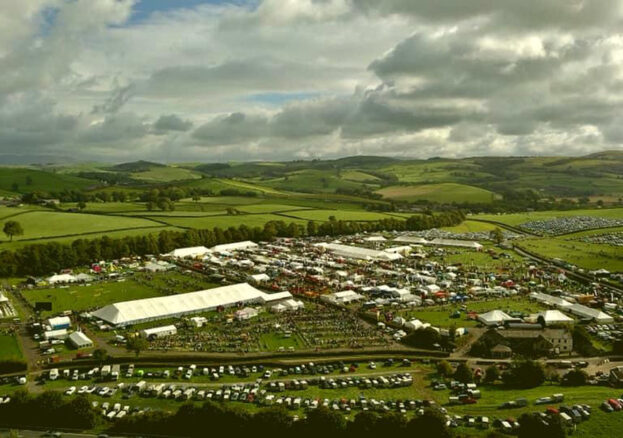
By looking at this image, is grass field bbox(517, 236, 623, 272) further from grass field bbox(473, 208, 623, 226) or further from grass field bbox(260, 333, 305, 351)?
grass field bbox(260, 333, 305, 351)

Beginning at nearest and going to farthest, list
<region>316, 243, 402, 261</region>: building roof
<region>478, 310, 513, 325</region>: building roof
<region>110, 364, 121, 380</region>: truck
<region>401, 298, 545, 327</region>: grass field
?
<region>110, 364, 121, 380</region>: truck
<region>478, 310, 513, 325</region>: building roof
<region>401, 298, 545, 327</region>: grass field
<region>316, 243, 402, 261</region>: building roof

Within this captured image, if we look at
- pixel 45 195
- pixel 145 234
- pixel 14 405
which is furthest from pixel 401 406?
pixel 45 195

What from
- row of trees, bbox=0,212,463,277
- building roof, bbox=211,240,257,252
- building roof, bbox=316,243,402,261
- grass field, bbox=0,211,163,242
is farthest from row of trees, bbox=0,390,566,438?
grass field, bbox=0,211,163,242

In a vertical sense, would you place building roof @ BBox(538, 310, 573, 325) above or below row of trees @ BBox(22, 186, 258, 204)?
below

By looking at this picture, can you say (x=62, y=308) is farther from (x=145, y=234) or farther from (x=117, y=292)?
(x=145, y=234)

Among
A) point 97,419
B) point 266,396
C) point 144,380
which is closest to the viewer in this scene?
point 97,419
